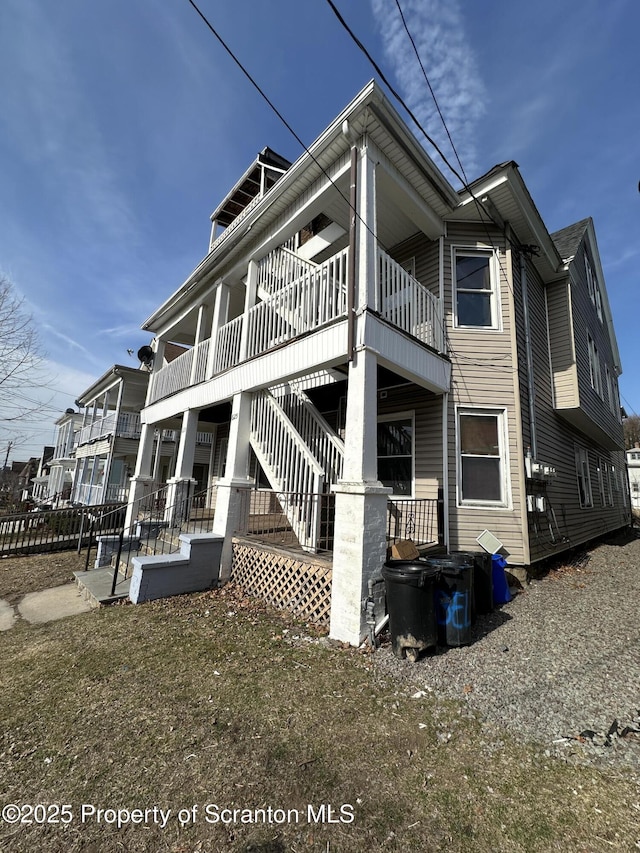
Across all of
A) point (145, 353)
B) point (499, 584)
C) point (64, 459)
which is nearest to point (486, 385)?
point (499, 584)

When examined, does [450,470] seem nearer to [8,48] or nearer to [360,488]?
[360,488]

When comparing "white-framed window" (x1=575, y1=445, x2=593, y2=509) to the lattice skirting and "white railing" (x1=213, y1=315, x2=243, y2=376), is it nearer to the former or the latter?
the lattice skirting

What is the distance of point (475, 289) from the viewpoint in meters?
Answer: 7.41

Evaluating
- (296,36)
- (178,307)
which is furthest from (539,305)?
(178,307)

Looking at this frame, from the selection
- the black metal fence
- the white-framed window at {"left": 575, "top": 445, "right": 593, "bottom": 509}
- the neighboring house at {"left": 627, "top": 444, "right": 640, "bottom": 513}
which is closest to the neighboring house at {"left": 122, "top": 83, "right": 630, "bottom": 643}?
the white-framed window at {"left": 575, "top": 445, "right": 593, "bottom": 509}

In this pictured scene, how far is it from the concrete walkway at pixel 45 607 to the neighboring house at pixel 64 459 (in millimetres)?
22573

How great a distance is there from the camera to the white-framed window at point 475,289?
7301 millimetres

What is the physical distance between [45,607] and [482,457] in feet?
26.4

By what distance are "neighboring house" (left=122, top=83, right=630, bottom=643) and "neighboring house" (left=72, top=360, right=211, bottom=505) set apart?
39.7ft

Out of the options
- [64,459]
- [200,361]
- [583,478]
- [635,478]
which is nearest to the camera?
[200,361]

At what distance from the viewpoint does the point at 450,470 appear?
664 cm

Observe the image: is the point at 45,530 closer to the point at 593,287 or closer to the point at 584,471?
the point at 584,471

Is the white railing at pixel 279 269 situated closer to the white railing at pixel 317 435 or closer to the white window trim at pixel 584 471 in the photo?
the white railing at pixel 317 435

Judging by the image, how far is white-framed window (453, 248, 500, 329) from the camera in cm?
730
